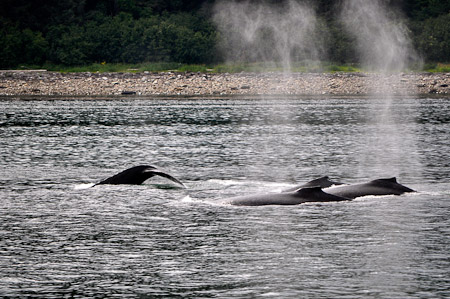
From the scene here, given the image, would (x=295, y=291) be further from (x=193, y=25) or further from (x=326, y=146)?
(x=193, y=25)

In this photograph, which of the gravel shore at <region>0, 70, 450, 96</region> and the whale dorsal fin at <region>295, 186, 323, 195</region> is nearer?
the whale dorsal fin at <region>295, 186, 323, 195</region>

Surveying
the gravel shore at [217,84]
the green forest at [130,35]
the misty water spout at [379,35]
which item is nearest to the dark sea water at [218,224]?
the gravel shore at [217,84]

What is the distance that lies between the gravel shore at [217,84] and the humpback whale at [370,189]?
2538 inches

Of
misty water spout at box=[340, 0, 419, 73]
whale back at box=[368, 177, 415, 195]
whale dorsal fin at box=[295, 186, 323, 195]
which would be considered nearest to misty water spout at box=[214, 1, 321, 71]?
misty water spout at box=[340, 0, 419, 73]

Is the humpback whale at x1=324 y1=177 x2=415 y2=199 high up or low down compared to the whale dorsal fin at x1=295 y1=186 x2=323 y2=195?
down

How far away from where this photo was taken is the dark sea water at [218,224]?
12.8 m

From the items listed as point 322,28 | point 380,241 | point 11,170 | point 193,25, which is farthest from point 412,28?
point 380,241

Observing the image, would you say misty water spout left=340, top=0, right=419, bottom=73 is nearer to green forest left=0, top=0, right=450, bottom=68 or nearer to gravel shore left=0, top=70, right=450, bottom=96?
green forest left=0, top=0, right=450, bottom=68

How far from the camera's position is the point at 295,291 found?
12.3 m

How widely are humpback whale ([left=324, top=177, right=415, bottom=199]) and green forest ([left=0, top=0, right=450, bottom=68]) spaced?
77877 mm

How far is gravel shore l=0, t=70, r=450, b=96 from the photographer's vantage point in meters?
85.8

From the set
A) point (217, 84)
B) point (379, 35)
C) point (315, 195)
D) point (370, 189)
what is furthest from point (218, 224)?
point (379, 35)

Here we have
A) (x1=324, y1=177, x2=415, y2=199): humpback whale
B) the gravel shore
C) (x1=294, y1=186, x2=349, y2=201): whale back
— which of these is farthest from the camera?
the gravel shore

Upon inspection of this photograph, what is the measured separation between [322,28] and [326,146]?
218ft
